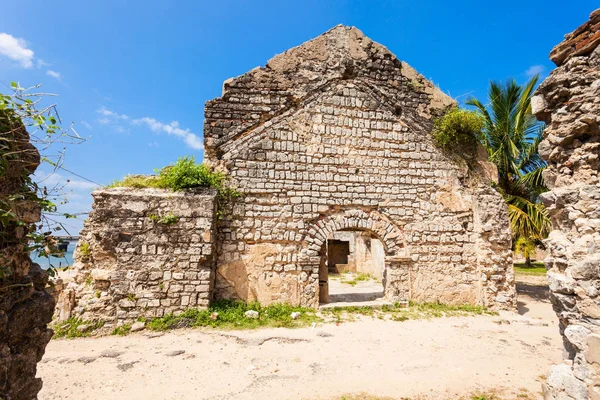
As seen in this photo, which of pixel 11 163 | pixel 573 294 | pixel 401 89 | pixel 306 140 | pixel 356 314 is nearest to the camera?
pixel 11 163

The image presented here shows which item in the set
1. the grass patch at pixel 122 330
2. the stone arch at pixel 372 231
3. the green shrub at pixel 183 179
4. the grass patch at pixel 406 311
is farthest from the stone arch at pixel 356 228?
the grass patch at pixel 122 330

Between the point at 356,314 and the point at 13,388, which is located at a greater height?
the point at 13,388

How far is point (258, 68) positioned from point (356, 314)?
21.7 feet

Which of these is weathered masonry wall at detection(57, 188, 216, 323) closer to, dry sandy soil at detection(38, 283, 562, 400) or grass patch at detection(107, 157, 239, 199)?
grass patch at detection(107, 157, 239, 199)

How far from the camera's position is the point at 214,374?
4.39 meters

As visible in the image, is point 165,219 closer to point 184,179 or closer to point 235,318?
point 184,179

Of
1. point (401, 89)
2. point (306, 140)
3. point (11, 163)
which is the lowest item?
point (11, 163)

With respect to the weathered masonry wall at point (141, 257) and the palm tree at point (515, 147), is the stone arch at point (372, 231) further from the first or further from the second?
the palm tree at point (515, 147)

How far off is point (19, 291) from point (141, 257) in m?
4.37

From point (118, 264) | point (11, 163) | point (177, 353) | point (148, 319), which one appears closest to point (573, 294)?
point (11, 163)

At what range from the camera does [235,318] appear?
21.1 feet

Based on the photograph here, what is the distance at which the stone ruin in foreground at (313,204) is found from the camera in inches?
252

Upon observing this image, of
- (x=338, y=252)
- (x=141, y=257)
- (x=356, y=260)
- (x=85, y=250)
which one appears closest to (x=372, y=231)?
(x=141, y=257)

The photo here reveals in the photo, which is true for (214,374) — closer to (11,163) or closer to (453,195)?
(11,163)
